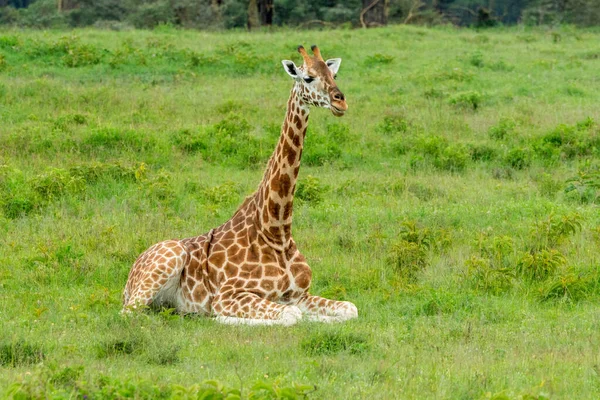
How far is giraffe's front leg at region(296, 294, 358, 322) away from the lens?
941cm

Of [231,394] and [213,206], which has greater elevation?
[231,394]

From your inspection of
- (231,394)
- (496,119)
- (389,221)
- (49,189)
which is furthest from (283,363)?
(496,119)

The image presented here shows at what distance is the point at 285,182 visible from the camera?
9.80m

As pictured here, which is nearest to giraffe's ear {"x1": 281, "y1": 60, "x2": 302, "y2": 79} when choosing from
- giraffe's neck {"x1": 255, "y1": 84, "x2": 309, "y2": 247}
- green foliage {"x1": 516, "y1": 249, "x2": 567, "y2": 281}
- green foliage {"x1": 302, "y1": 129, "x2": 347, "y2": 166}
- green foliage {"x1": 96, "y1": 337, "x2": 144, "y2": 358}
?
giraffe's neck {"x1": 255, "y1": 84, "x2": 309, "y2": 247}

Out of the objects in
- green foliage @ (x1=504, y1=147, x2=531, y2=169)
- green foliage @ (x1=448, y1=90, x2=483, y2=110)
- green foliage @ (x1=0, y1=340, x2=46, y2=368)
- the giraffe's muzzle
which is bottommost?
green foliage @ (x1=504, y1=147, x2=531, y2=169)

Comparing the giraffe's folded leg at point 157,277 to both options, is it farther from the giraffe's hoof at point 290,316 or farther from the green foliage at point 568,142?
the green foliage at point 568,142

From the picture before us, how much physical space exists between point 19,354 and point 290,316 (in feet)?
7.87

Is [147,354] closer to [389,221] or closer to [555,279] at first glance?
[555,279]

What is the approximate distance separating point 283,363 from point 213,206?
6.20m

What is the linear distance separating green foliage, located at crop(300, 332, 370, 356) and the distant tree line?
965 inches

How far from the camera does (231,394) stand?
19.8 ft

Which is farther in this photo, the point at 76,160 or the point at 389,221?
the point at 76,160

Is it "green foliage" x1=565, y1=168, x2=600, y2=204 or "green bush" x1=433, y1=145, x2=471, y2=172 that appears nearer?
"green foliage" x1=565, y1=168, x2=600, y2=204

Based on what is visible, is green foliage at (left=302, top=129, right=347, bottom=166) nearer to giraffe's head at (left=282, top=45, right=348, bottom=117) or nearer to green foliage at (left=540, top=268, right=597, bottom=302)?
green foliage at (left=540, top=268, right=597, bottom=302)
